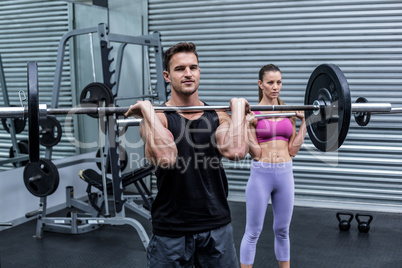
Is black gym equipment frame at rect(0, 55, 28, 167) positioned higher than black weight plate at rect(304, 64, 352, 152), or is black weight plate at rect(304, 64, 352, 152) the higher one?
black weight plate at rect(304, 64, 352, 152)

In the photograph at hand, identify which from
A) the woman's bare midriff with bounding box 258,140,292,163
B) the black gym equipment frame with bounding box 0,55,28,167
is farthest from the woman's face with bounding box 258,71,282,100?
the black gym equipment frame with bounding box 0,55,28,167

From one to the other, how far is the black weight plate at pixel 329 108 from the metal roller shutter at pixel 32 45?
3043 millimetres

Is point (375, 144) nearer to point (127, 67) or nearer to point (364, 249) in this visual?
point (364, 249)

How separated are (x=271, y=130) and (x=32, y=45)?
3.15 meters

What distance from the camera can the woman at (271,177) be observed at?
91.4 inches

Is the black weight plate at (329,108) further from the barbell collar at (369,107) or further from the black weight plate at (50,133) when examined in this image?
the black weight plate at (50,133)

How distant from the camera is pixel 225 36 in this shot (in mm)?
4531

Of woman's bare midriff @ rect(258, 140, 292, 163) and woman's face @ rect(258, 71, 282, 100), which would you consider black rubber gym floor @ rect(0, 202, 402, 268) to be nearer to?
woman's bare midriff @ rect(258, 140, 292, 163)

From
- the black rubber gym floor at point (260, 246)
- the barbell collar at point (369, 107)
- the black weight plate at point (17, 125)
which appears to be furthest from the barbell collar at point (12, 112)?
the black weight plate at point (17, 125)

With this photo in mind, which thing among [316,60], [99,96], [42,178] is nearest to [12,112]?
[99,96]

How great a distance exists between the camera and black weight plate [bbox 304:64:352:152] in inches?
65.7

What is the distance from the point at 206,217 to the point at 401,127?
10.5 ft

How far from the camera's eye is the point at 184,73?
1.56m

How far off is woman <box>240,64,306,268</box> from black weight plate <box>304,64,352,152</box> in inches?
11.8
